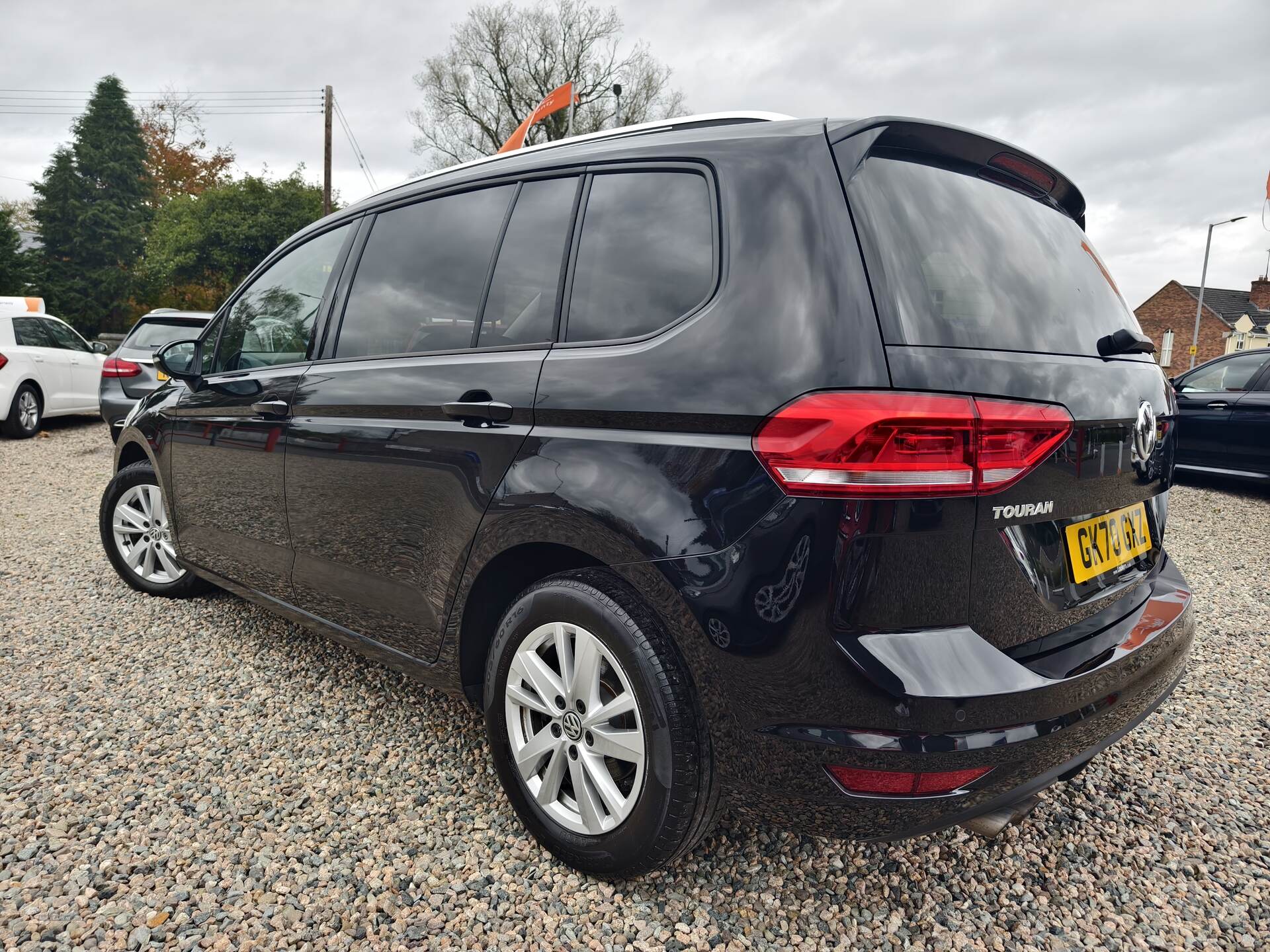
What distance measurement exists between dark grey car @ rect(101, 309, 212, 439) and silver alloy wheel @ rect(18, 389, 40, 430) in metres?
2.29

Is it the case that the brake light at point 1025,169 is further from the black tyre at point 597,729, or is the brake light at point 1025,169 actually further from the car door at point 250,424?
the car door at point 250,424

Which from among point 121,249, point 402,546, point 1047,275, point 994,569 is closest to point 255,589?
point 402,546

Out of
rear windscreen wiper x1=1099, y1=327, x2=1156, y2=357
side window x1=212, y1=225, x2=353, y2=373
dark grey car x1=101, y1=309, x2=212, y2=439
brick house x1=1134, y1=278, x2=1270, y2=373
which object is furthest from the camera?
brick house x1=1134, y1=278, x2=1270, y2=373

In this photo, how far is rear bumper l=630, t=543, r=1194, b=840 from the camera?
4.96 ft

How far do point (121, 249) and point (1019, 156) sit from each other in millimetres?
34155

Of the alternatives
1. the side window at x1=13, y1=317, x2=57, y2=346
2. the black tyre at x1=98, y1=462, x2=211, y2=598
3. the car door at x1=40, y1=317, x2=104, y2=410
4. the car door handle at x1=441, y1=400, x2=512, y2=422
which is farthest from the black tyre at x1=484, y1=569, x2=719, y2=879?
the car door at x1=40, y1=317, x2=104, y2=410

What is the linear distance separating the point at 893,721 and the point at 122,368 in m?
9.63

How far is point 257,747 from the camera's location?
8.71ft

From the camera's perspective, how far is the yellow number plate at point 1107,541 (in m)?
→ 1.78

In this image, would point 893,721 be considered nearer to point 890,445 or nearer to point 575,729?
point 890,445

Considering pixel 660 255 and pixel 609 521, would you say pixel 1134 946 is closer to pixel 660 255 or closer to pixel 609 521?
pixel 609 521

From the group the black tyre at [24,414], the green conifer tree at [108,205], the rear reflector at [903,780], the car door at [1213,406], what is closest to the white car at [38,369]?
the black tyre at [24,414]

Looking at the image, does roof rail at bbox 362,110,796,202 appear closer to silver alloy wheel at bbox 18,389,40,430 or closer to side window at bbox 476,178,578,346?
side window at bbox 476,178,578,346

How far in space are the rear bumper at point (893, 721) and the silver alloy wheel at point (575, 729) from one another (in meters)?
0.25
